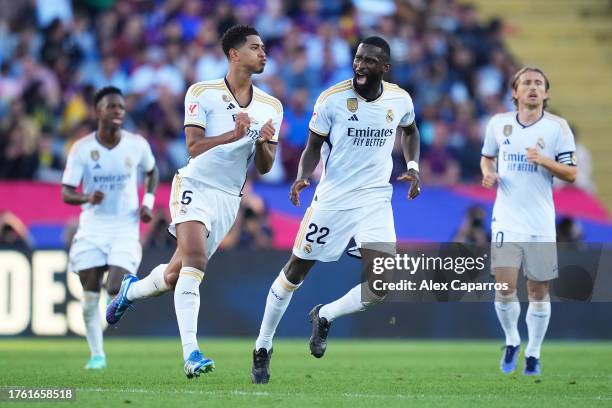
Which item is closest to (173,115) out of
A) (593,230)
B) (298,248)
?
(593,230)

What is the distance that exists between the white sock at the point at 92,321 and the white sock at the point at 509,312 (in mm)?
4127

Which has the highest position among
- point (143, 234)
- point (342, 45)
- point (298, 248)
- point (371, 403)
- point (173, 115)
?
point (342, 45)

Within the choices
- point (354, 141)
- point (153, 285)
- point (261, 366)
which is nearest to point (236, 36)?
point (354, 141)

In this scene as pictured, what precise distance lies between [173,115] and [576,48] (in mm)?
11257

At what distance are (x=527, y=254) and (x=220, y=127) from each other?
365cm

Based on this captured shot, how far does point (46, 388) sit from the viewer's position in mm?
10602

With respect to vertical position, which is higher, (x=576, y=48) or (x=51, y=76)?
(x=576, y=48)

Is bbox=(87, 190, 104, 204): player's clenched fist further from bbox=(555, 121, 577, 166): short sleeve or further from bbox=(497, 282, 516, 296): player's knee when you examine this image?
bbox=(555, 121, 577, 166): short sleeve

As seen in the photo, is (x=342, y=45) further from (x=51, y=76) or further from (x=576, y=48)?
(x=576, y=48)

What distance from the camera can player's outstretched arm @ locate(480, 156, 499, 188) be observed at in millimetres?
12797

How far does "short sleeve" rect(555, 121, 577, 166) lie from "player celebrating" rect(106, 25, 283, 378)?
10.3 ft

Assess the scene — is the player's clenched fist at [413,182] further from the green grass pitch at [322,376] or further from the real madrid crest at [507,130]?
the real madrid crest at [507,130]

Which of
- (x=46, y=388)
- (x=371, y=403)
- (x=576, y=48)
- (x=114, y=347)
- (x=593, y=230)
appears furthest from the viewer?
(x=576, y=48)

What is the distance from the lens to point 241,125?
10.5 m
